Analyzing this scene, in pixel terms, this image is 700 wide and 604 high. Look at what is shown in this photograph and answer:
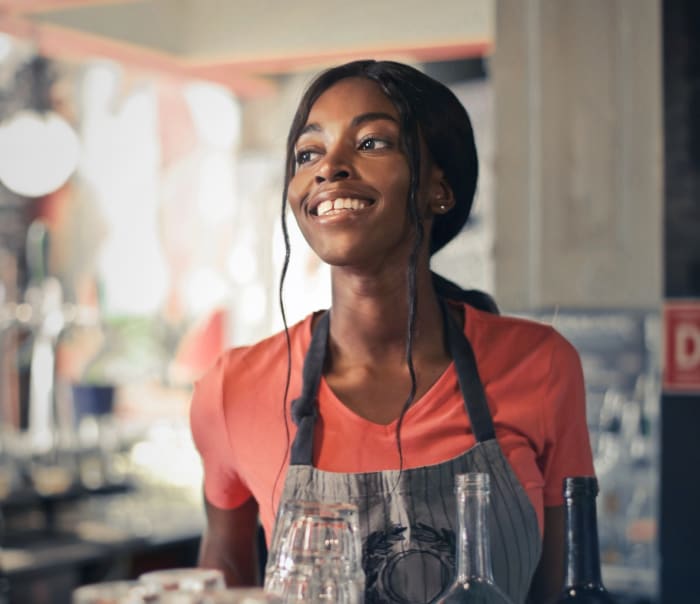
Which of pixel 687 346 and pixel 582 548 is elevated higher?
pixel 687 346

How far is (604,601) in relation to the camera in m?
0.98

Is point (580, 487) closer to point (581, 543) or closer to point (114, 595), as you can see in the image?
point (581, 543)

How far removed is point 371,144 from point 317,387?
292mm

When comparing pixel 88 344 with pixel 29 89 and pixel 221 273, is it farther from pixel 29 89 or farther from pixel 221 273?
pixel 29 89

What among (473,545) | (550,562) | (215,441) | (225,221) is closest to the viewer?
(473,545)

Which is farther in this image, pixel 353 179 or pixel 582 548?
pixel 353 179

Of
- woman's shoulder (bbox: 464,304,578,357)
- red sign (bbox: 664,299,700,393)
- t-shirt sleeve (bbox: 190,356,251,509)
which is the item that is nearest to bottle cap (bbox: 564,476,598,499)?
woman's shoulder (bbox: 464,304,578,357)

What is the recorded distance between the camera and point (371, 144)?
1.28m

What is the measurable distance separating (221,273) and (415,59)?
77.1 inches

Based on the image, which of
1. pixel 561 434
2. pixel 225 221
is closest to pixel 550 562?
pixel 561 434

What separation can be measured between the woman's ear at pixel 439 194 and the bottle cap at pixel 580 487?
1.50ft

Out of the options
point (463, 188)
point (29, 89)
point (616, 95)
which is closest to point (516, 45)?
point (616, 95)

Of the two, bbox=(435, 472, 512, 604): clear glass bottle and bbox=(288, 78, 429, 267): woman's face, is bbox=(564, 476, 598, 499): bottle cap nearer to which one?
bbox=(435, 472, 512, 604): clear glass bottle

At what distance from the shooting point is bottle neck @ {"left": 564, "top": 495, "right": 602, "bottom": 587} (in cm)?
98
